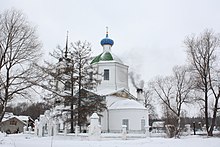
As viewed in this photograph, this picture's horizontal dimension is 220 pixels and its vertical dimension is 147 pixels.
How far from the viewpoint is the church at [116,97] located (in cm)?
3016

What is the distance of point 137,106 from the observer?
100 ft

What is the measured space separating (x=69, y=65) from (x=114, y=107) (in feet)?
26.1

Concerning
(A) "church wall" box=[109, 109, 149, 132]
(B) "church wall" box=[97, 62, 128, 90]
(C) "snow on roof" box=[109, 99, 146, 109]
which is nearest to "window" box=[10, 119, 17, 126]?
(B) "church wall" box=[97, 62, 128, 90]

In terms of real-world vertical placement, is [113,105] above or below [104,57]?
below

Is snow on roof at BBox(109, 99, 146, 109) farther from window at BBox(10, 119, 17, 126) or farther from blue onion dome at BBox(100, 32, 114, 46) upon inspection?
window at BBox(10, 119, 17, 126)

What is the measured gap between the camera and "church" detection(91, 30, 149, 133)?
3016 centimetres

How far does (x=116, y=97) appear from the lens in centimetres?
3381

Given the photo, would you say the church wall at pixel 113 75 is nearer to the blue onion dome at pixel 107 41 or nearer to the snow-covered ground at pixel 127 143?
the blue onion dome at pixel 107 41

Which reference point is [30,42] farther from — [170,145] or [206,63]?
[206,63]

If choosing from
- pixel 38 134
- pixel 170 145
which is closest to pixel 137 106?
pixel 38 134

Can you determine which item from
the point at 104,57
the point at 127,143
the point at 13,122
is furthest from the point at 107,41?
the point at 13,122

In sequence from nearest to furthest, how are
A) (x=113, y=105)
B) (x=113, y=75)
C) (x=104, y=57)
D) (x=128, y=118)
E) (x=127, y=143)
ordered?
(x=127, y=143) < (x=128, y=118) < (x=113, y=105) < (x=113, y=75) < (x=104, y=57)

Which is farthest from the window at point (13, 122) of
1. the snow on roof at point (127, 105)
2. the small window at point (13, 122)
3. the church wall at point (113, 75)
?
the snow on roof at point (127, 105)

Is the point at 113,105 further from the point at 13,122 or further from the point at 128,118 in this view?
the point at 13,122
